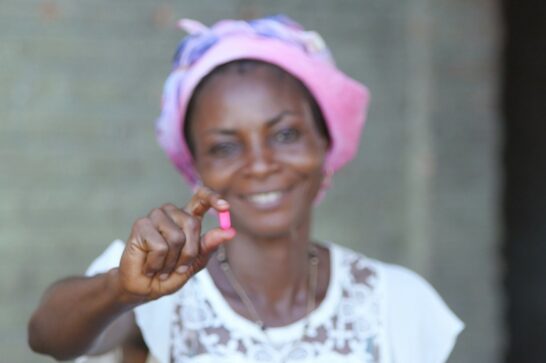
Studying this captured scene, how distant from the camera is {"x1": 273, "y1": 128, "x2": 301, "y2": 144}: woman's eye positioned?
266cm

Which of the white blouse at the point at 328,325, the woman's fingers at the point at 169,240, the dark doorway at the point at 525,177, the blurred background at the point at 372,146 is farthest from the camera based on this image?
the dark doorway at the point at 525,177

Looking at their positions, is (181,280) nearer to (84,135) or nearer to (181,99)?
(181,99)

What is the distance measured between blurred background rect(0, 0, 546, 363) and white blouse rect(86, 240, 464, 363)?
1.62 metres

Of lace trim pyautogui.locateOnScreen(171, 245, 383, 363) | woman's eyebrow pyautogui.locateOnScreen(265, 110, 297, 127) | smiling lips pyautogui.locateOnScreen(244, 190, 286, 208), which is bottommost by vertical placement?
lace trim pyautogui.locateOnScreen(171, 245, 383, 363)

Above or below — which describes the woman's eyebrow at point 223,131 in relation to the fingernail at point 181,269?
above

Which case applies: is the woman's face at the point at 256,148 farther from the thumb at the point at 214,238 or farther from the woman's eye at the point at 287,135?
the thumb at the point at 214,238

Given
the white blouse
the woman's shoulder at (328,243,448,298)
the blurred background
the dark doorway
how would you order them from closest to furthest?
the white blouse
the woman's shoulder at (328,243,448,298)
the blurred background
the dark doorway

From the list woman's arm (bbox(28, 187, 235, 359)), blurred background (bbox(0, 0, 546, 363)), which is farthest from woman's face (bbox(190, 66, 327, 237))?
blurred background (bbox(0, 0, 546, 363))

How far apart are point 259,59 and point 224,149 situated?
24cm

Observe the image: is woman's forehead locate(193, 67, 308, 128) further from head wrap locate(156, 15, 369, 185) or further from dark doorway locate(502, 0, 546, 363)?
dark doorway locate(502, 0, 546, 363)

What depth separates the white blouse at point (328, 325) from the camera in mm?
2512

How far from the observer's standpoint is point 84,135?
4.19 meters

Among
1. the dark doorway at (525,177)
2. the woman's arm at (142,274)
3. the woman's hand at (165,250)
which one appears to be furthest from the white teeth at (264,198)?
the dark doorway at (525,177)

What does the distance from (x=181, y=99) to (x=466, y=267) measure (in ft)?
7.46
